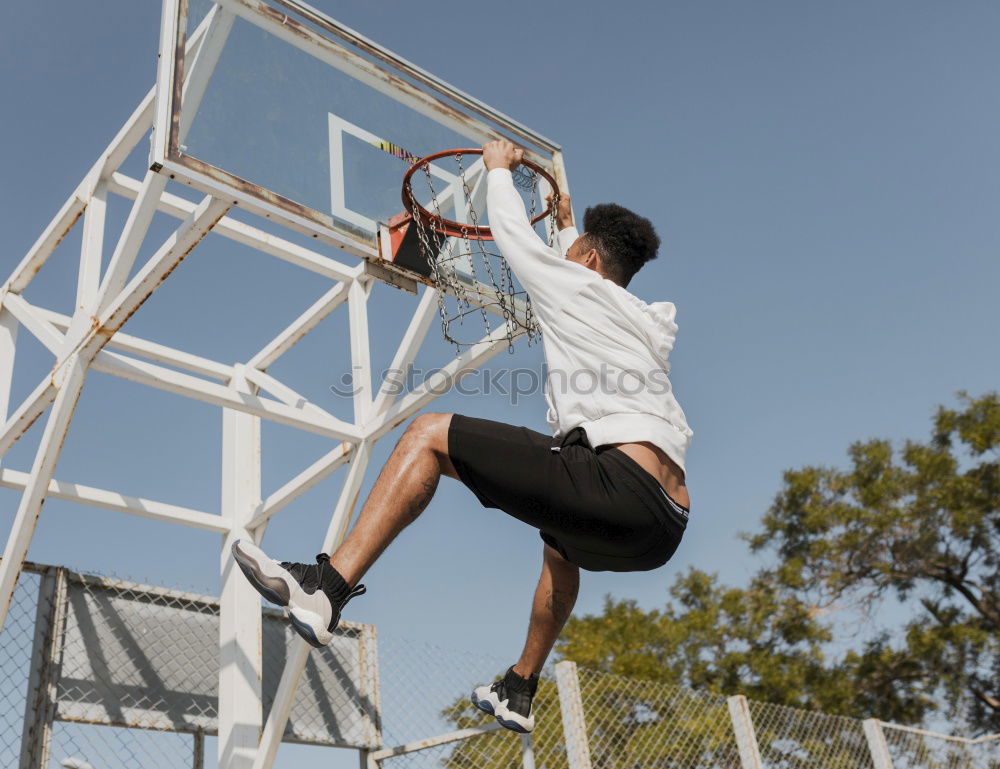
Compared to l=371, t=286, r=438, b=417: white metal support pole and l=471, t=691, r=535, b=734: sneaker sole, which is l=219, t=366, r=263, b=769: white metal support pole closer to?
l=371, t=286, r=438, b=417: white metal support pole

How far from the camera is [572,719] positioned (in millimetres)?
5234

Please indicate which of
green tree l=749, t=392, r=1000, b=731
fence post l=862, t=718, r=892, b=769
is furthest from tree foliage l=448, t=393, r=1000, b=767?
fence post l=862, t=718, r=892, b=769

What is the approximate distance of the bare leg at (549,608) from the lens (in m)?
3.07

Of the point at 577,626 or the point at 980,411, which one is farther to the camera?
the point at 577,626

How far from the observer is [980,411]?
631 inches

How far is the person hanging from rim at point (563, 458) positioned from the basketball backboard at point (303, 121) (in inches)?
75.0

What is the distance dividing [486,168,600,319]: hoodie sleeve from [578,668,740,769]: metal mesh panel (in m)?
4.32

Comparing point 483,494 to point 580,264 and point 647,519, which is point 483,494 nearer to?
point 647,519

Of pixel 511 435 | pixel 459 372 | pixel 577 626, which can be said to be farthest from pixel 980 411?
pixel 511 435

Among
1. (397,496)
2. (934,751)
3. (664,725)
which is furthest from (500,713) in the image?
(934,751)

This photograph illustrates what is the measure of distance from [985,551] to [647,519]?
15.4 m

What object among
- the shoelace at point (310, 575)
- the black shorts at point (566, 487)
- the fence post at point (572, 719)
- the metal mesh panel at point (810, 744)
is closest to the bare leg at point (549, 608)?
the black shorts at point (566, 487)

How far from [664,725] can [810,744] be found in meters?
1.46

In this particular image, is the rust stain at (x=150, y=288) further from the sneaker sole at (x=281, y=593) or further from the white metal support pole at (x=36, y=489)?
the sneaker sole at (x=281, y=593)
